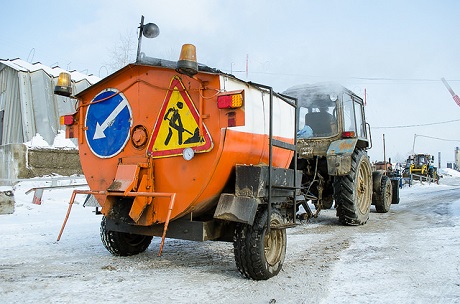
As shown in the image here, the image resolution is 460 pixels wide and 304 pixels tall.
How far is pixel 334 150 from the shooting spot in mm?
7688

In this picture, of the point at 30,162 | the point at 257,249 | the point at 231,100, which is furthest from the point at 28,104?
the point at 257,249

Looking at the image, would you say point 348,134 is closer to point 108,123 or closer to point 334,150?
point 334,150

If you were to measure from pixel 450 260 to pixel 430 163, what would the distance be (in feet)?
105

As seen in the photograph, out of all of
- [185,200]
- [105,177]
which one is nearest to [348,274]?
[185,200]

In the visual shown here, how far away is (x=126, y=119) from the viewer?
14.2ft

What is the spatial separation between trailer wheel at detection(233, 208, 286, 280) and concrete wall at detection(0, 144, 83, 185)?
29.3 feet

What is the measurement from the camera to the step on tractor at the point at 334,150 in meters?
7.61

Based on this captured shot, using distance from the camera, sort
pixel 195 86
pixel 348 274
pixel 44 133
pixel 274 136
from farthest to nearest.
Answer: pixel 44 133, pixel 274 136, pixel 348 274, pixel 195 86

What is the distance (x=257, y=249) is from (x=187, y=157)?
1079 mm

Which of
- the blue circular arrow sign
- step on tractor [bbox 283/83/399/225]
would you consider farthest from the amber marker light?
step on tractor [bbox 283/83/399/225]

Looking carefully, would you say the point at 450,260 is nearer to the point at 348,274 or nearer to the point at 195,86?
the point at 348,274

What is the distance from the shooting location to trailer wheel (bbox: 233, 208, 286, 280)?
3.79 m

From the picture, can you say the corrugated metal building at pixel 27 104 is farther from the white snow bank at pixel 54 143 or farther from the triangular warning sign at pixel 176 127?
the triangular warning sign at pixel 176 127

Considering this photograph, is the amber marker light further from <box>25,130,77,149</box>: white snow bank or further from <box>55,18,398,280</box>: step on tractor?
<box>25,130,77,149</box>: white snow bank
